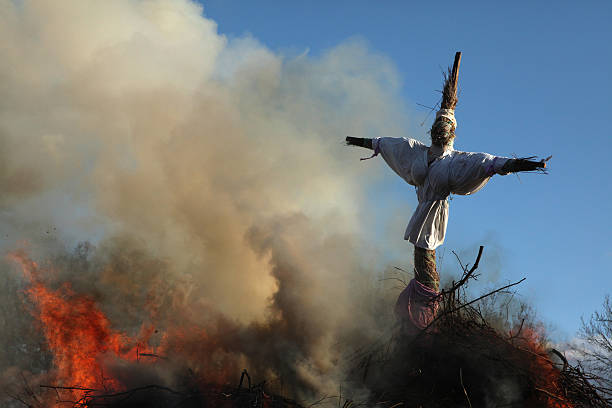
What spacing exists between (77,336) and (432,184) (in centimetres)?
745

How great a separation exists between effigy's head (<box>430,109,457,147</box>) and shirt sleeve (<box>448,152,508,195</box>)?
334 mm

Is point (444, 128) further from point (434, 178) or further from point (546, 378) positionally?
point (546, 378)

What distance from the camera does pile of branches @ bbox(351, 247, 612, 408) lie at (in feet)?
23.9

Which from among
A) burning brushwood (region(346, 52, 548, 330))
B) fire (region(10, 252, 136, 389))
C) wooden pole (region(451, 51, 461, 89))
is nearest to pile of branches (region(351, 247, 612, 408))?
burning brushwood (region(346, 52, 548, 330))

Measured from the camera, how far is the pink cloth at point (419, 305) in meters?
8.59

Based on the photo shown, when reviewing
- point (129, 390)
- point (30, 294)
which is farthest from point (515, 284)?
point (30, 294)

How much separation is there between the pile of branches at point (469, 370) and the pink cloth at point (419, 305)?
0.19m

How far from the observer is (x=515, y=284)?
7.94 meters

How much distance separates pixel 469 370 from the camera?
7652mm

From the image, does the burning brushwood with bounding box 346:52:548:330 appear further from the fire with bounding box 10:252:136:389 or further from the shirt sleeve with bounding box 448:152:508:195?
the fire with bounding box 10:252:136:389

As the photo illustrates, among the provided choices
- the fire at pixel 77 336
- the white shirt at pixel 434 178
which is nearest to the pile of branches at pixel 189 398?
the fire at pixel 77 336

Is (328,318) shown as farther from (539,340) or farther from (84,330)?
(84,330)

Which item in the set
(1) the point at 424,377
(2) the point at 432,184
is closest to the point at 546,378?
(1) the point at 424,377

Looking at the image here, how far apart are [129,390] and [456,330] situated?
523 cm
